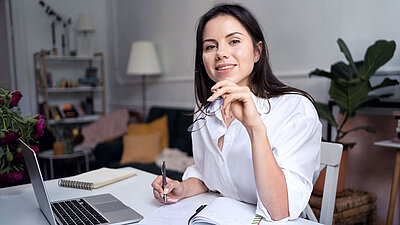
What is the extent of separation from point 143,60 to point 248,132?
3149 mm

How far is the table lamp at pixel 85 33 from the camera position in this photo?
15.4ft

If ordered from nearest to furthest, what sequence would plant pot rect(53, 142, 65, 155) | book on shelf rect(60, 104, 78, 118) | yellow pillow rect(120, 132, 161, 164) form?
yellow pillow rect(120, 132, 161, 164) → plant pot rect(53, 142, 65, 155) → book on shelf rect(60, 104, 78, 118)

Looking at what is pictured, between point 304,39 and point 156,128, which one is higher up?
point 304,39

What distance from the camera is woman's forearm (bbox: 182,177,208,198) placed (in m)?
1.17

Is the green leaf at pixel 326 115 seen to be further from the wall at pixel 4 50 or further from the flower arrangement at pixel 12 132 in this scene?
the wall at pixel 4 50

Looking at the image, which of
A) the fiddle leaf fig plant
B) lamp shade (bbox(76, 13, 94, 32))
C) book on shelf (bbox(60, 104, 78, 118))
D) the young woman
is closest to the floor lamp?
lamp shade (bbox(76, 13, 94, 32))

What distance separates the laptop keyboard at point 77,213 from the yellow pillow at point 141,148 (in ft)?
7.06

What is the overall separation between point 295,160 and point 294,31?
6.39 ft

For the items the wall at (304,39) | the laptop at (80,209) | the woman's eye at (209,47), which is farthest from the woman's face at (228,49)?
the wall at (304,39)

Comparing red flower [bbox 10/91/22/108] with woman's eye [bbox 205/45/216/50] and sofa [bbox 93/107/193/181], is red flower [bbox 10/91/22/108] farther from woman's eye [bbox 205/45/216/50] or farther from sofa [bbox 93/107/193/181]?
sofa [bbox 93/107/193/181]

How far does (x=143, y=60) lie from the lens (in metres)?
3.90

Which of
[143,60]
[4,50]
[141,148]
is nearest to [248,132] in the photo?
[141,148]

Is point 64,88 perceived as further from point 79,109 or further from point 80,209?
point 80,209

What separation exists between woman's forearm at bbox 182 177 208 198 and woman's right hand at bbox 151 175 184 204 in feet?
0.08
